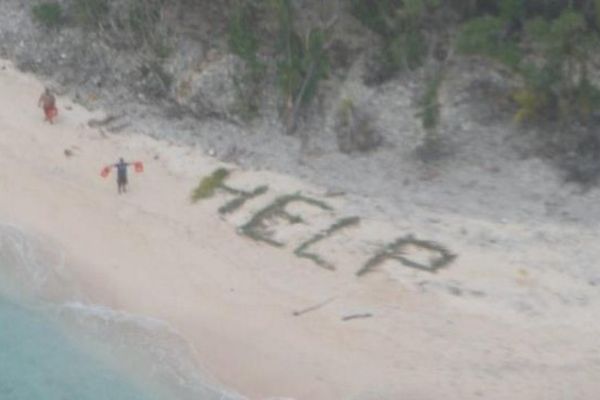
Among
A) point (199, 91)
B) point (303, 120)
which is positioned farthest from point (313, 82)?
point (199, 91)

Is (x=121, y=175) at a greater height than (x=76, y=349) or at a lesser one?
greater

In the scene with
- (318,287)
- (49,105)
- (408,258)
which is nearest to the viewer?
(318,287)

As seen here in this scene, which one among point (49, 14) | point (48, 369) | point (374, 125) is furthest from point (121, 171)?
point (49, 14)

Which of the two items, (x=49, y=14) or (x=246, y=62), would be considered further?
(x=49, y=14)

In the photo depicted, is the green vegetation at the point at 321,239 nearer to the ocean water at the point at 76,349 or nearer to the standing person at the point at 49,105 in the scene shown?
the ocean water at the point at 76,349

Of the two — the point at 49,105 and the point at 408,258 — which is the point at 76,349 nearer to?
the point at 408,258

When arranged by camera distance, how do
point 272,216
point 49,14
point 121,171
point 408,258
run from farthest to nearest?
point 49,14 → point 121,171 → point 272,216 → point 408,258

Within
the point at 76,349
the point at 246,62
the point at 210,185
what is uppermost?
the point at 246,62
